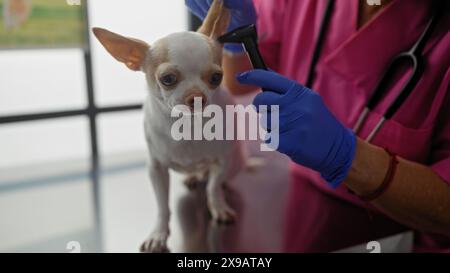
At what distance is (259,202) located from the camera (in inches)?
38.5

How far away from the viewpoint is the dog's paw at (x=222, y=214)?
2.73 feet

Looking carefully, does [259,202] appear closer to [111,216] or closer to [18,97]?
[111,216]

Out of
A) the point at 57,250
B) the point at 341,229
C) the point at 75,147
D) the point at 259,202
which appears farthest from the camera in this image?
the point at 75,147

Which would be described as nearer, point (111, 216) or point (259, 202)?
point (111, 216)

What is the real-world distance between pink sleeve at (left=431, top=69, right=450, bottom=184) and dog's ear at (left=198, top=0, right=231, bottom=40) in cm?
44

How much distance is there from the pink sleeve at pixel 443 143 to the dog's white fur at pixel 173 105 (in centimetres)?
39

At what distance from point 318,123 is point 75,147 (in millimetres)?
761

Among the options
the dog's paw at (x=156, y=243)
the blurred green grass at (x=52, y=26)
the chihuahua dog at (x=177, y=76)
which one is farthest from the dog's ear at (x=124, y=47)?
the dog's paw at (x=156, y=243)

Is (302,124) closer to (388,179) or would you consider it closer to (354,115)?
(388,179)

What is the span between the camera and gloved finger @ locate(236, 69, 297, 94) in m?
0.56

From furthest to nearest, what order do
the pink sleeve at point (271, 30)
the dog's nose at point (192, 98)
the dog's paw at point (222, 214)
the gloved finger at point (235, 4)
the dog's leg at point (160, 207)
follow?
1. the pink sleeve at point (271, 30)
2. the dog's paw at point (222, 214)
3. the dog's leg at point (160, 207)
4. the gloved finger at point (235, 4)
5. the dog's nose at point (192, 98)

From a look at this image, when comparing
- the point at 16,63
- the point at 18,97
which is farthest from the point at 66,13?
the point at 18,97

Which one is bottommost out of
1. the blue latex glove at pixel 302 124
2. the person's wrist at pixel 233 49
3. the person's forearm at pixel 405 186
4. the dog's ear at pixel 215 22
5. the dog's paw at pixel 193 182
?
the dog's paw at pixel 193 182

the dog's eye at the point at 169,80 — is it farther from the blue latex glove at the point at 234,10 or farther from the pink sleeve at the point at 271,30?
the pink sleeve at the point at 271,30
